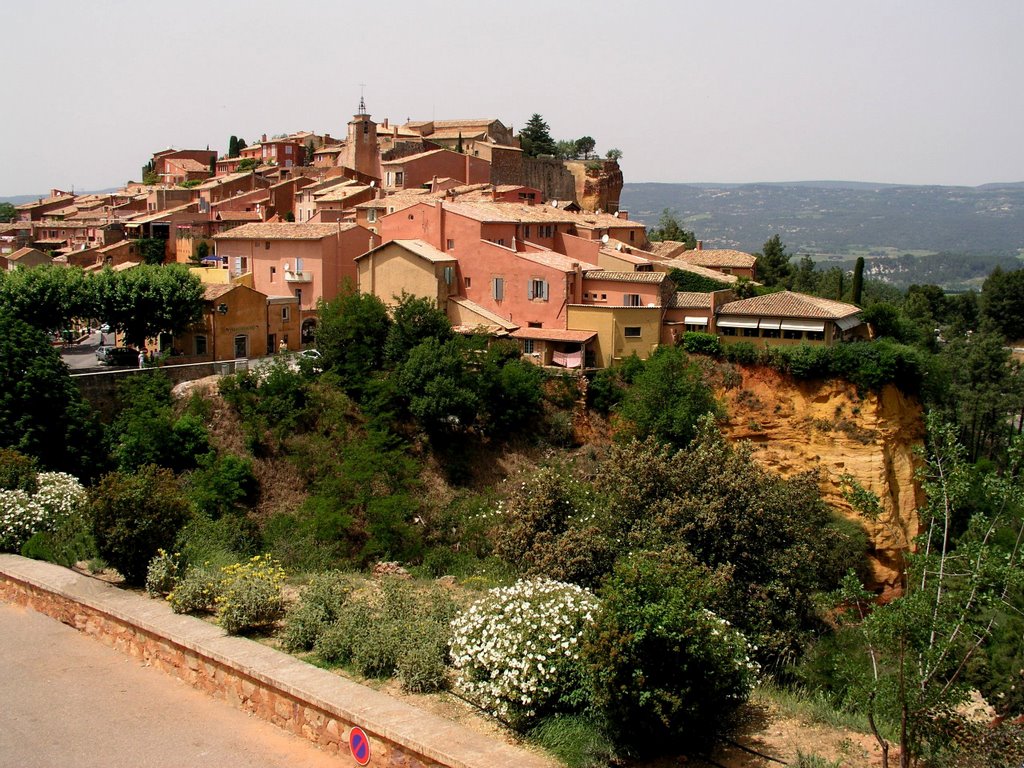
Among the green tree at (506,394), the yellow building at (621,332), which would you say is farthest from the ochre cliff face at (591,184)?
the green tree at (506,394)

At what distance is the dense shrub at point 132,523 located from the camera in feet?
35.6

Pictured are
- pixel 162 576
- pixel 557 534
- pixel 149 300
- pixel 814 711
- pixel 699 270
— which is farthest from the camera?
pixel 699 270

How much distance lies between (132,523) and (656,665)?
6462 millimetres

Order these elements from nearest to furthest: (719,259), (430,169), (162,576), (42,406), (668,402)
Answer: (162,576) → (42,406) → (668,402) → (719,259) → (430,169)

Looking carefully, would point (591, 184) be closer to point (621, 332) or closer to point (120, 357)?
point (621, 332)

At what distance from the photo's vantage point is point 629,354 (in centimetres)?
3303

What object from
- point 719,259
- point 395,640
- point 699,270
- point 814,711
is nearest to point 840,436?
point 699,270

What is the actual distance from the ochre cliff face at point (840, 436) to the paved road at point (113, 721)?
21595mm

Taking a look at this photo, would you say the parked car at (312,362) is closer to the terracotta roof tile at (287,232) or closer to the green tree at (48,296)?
the terracotta roof tile at (287,232)

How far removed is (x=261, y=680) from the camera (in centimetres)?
836

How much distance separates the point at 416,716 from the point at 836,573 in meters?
14.6

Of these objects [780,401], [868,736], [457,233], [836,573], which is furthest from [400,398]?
[868,736]

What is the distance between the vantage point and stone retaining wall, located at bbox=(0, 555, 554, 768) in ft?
23.8

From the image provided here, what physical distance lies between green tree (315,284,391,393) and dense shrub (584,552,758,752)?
75.5ft
